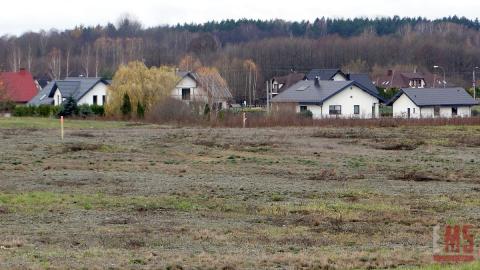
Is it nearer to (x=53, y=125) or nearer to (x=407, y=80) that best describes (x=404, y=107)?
(x=407, y=80)

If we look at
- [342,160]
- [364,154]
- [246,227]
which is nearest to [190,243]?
[246,227]

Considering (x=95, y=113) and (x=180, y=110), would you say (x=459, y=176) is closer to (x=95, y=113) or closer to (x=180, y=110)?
(x=180, y=110)

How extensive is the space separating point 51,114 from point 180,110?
38.6 feet

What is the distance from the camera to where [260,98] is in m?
104

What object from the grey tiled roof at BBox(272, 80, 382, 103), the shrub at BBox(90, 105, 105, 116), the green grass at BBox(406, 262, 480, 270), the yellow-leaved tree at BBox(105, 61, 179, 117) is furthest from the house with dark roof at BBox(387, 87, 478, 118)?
the green grass at BBox(406, 262, 480, 270)

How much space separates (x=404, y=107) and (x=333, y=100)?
636cm

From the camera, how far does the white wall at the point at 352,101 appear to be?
7206 centimetres

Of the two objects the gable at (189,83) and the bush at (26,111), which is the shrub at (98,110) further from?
the gable at (189,83)

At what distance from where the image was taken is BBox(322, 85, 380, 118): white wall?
72.1 metres

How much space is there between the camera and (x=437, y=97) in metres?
73.7

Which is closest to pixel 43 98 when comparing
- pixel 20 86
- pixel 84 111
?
pixel 20 86

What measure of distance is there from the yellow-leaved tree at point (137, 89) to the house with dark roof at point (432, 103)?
19.8 metres

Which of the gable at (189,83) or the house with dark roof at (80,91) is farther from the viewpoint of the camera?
the gable at (189,83)

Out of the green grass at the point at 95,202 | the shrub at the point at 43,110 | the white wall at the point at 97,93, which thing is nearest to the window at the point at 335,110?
the white wall at the point at 97,93
